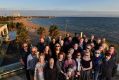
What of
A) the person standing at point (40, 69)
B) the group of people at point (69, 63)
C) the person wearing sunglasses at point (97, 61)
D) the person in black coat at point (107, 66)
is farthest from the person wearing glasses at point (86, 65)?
the person standing at point (40, 69)

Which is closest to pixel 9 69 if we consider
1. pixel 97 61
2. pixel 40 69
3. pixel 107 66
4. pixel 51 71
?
pixel 40 69

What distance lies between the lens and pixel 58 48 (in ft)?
23.2

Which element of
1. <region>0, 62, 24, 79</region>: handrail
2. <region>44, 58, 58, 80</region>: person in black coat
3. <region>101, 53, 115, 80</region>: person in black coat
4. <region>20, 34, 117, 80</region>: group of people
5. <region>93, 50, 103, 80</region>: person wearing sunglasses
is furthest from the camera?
<region>0, 62, 24, 79</region>: handrail

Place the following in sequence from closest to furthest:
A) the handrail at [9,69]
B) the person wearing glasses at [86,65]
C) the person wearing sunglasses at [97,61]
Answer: the person wearing glasses at [86,65] → the person wearing sunglasses at [97,61] → the handrail at [9,69]

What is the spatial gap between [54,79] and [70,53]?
2.57 ft

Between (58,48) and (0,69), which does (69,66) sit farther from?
(0,69)

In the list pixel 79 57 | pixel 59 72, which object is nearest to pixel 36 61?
pixel 59 72

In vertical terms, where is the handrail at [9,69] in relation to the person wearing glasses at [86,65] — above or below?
below

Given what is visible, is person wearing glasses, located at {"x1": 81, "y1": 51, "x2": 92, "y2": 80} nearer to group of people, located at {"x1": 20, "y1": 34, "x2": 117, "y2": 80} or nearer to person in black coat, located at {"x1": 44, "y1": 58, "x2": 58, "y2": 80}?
group of people, located at {"x1": 20, "y1": 34, "x2": 117, "y2": 80}

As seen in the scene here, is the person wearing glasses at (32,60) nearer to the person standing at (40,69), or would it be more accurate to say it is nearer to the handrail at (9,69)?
the person standing at (40,69)

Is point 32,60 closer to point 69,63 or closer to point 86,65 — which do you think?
point 69,63

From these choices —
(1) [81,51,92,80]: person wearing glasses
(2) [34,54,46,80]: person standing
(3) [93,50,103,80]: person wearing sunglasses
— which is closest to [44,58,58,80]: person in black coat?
(2) [34,54,46,80]: person standing

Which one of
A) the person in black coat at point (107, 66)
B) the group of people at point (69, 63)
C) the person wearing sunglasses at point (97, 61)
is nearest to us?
the group of people at point (69, 63)

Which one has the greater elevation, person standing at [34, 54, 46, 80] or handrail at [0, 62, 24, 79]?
person standing at [34, 54, 46, 80]
